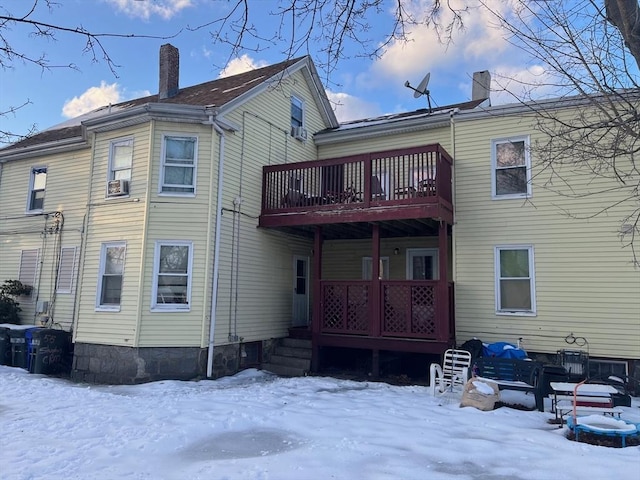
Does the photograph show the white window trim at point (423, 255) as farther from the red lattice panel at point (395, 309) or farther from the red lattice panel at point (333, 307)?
the red lattice panel at point (333, 307)

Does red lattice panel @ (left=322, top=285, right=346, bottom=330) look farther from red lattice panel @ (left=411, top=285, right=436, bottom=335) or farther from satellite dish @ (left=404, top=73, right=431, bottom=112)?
satellite dish @ (left=404, top=73, right=431, bottom=112)

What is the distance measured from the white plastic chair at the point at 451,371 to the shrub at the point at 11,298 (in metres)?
11.0

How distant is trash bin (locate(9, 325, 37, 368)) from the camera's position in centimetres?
1154

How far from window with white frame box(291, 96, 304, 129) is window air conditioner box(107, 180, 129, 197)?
5.08 metres

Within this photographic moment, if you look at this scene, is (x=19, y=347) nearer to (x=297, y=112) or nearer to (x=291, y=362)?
(x=291, y=362)

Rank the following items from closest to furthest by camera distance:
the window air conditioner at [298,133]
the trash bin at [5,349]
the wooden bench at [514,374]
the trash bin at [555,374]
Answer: the wooden bench at [514,374] → the trash bin at [555,374] → the trash bin at [5,349] → the window air conditioner at [298,133]

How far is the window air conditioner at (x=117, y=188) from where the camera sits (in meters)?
10.9

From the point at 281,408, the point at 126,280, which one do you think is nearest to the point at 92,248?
the point at 126,280

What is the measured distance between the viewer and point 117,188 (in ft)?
36.1

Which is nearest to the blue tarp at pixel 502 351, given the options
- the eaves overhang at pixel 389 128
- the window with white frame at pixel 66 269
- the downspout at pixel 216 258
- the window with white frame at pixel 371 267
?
the window with white frame at pixel 371 267

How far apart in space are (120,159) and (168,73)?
3.32 m

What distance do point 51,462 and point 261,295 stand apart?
712 centimetres

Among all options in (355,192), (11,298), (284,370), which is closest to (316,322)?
(284,370)

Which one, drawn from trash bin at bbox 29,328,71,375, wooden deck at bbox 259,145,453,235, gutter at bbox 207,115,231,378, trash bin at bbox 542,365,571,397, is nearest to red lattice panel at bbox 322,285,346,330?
wooden deck at bbox 259,145,453,235
